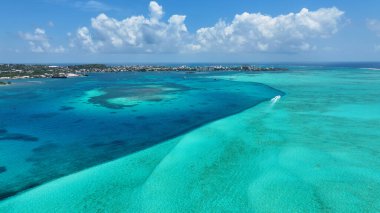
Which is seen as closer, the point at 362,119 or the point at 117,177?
the point at 117,177

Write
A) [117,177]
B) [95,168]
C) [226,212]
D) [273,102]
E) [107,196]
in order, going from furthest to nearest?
[273,102] → [95,168] → [117,177] → [107,196] → [226,212]

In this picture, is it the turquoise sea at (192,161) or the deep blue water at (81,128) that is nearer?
the turquoise sea at (192,161)

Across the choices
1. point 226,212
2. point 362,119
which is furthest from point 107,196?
point 362,119

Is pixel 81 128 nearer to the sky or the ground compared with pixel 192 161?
nearer to the sky

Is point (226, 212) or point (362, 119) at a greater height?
point (362, 119)

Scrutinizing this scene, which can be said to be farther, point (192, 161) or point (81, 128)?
point (81, 128)

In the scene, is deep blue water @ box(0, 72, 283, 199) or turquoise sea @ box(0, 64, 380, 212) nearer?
turquoise sea @ box(0, 64, 380, 212)

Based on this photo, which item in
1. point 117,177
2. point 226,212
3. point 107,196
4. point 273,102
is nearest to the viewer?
point 226,212

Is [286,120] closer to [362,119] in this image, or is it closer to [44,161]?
[362,119]
